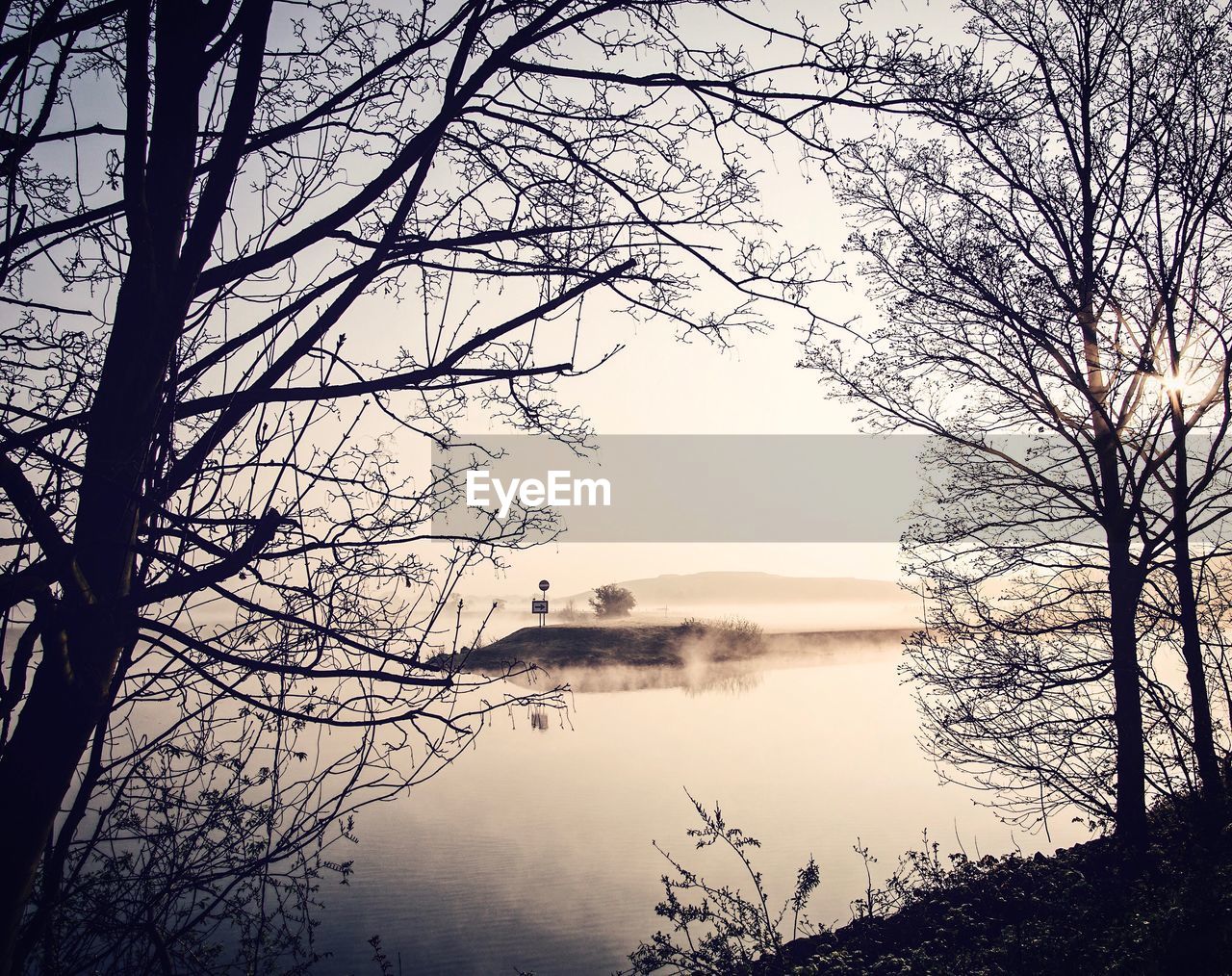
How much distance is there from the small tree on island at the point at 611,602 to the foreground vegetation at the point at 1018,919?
31.2 meters

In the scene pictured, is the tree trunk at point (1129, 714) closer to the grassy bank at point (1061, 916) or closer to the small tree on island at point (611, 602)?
the grassy bank at point (1061, 916)

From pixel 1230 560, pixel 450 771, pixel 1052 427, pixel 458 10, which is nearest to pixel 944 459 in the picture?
pixel 1052 427

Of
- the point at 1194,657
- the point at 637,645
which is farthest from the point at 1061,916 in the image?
the point at 637,645

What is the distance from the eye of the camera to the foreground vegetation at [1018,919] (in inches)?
219

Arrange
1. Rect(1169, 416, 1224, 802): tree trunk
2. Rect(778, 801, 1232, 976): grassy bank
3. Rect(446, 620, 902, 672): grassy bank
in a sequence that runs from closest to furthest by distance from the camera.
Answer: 1. Rect(778, 801, 1232, 976): grassy bank
2. Rect(1169, 416, 1224, 802): tree trunk
3. Rect(446, 620, 902, 672): grassy bank

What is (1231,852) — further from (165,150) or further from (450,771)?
(450,771)

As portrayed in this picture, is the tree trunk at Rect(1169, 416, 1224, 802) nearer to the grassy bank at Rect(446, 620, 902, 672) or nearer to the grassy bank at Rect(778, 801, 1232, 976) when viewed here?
the grassy bank at Rect(778, 801, 1232, 976)

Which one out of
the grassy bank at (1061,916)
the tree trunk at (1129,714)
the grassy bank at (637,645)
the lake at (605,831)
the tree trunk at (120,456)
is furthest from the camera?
the grassy bank at (637,645)

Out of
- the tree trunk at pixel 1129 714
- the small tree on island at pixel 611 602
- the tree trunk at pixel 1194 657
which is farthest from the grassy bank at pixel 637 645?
the tree trunk at pixel 1194 657

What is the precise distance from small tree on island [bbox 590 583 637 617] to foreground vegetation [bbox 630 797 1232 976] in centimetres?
3124

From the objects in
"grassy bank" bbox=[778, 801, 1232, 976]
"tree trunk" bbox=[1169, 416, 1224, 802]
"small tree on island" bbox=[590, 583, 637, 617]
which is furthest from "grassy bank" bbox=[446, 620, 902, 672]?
"tree trunk" bbox=[1169, 416, 1224, 802]

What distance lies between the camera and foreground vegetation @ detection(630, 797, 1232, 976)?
5559 millimetres

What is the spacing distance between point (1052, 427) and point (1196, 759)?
3.53 meters

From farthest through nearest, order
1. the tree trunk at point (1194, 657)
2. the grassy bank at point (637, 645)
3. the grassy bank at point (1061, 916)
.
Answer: the grassy bank at point (637, 645)
the tree trunk at point (1194, 657)
the grassy bank at point (1061, 916)
